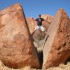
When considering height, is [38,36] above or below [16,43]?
above

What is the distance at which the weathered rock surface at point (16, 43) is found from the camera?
8641 millimetres

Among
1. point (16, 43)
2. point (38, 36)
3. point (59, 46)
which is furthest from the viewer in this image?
point (38, 36)

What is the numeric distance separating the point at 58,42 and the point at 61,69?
105 cm

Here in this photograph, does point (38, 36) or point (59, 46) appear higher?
point (38, 36)

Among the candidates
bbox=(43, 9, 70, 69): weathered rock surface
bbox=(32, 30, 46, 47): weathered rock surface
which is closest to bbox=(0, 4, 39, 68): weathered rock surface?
bbox=(43, 9, 70, 69): weathered rock surface

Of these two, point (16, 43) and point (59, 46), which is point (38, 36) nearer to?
point (59, 46)

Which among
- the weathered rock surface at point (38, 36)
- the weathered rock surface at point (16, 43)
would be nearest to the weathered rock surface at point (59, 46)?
the weathered rock surface at point (16, 43)

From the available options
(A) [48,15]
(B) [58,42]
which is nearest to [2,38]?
(B) [58,42]

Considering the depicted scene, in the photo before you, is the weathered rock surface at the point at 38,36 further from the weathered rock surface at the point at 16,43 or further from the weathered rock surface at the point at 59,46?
the weathered rock surface at the point at 16,43

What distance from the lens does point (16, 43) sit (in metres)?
8.66

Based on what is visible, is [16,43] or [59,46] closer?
[16,43]

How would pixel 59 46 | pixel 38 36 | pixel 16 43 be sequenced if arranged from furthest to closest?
pixel 38 36, pixel 59 46, pixel 16 43

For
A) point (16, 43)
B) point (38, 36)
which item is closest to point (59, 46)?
point (16, 43)

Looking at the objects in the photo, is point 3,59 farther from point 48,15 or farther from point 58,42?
point 48,15
